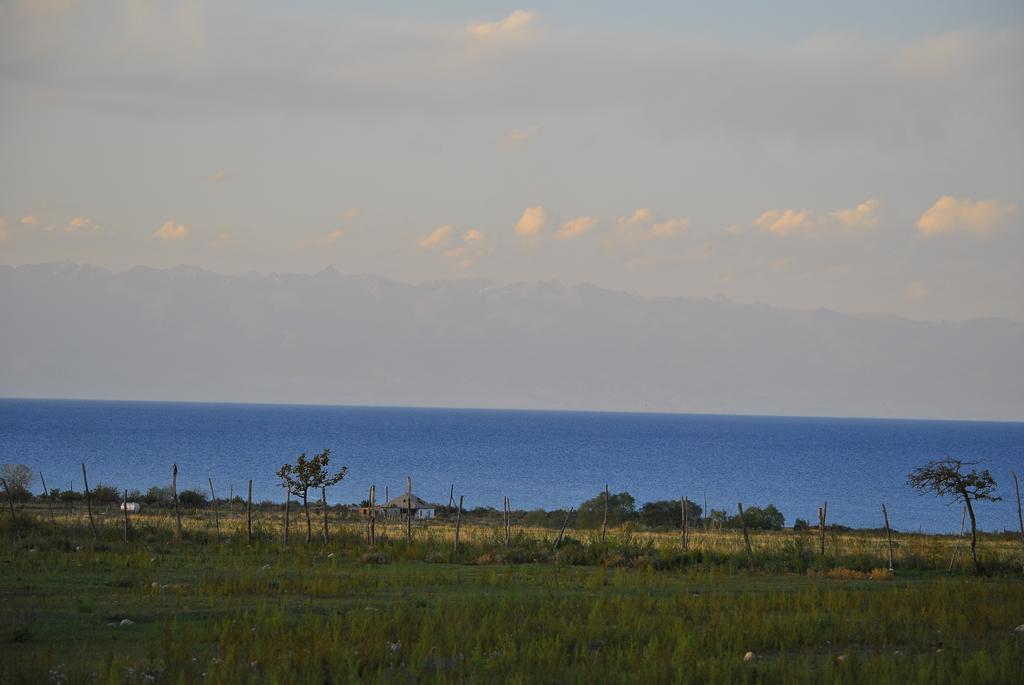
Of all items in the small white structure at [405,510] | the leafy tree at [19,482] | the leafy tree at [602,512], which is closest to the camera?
the leafy tree at [19,482]

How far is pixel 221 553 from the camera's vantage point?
29.0 meters

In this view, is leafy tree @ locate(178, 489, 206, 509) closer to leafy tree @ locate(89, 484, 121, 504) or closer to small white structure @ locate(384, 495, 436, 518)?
leafy tree @ locate(89, 484, 121, 504)

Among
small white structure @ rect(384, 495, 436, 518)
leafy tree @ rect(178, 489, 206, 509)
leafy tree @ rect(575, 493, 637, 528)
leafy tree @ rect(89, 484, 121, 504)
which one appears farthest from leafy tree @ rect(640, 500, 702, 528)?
leafy tree @ rect(89, 484, 121, 504)

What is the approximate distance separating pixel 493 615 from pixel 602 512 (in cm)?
4350

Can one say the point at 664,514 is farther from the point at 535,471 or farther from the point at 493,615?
the point at 535,471

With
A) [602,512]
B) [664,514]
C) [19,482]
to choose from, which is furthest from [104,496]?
[664,514]

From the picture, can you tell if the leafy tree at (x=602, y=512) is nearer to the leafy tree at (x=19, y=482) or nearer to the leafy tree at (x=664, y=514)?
the leafy tree at (x=664, y=514)

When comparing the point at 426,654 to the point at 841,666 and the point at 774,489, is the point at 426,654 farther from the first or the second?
the point at 774,489

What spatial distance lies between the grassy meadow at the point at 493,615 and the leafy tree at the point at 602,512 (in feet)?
91.3

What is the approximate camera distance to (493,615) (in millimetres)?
17344

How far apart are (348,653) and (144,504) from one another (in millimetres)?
47717

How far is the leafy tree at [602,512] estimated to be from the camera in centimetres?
5866

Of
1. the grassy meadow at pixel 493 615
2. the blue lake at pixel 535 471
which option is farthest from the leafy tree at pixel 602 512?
the grassy meadow at pixel 493 615

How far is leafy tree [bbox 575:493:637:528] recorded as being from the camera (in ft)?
192
